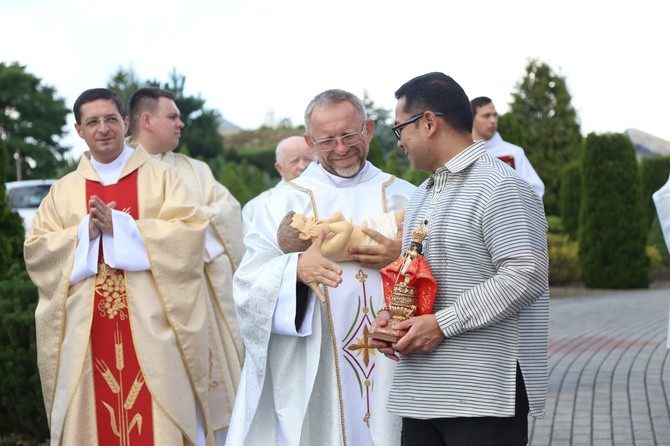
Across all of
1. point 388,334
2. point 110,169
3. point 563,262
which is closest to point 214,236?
point 110,169

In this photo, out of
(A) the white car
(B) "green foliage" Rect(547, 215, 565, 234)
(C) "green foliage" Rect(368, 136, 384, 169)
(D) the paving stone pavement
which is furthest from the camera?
(B) "green foliage" Rect(547, 215, 565, 234)

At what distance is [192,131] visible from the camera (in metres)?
36.2

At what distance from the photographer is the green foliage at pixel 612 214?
73.6ft

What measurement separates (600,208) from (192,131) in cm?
1690

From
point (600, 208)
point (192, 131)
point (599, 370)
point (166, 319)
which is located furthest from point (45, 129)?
point (166, 319)

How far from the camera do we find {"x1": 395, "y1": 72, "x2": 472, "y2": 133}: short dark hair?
3654 mm

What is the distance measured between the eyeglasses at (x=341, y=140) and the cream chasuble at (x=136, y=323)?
152 cm

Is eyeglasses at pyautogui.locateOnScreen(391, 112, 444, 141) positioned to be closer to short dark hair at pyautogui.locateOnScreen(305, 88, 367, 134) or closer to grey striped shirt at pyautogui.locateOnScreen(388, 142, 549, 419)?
grey striped shirt at pyautogui.locateOnScreen(388, 142, 549, 419)

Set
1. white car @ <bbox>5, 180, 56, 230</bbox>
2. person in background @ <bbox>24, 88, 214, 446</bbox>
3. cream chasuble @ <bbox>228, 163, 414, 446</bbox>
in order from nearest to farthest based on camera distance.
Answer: cream chasuble @ <bbox>228, 163, 414, 446</bbox>, person in background @ <bbox>24, 88, 214, 446</bbox>, white car @ <bbox>5, 180, 56, 230</bbox>

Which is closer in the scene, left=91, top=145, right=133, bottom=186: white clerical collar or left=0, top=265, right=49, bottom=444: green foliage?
left=91, top=145, right=133, bottom=186: white clerical collar

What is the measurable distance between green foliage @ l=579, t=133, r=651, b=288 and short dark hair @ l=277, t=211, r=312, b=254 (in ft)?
60.8

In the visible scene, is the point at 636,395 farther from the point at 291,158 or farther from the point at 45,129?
the point at 45,129

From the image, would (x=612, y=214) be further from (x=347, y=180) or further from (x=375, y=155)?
(x=347, y=180)

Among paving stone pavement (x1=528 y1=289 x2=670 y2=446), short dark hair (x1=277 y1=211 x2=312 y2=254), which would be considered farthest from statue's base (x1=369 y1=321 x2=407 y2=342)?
paving stone pavement (x1=528 y1=289 x2=670 y2=446)
